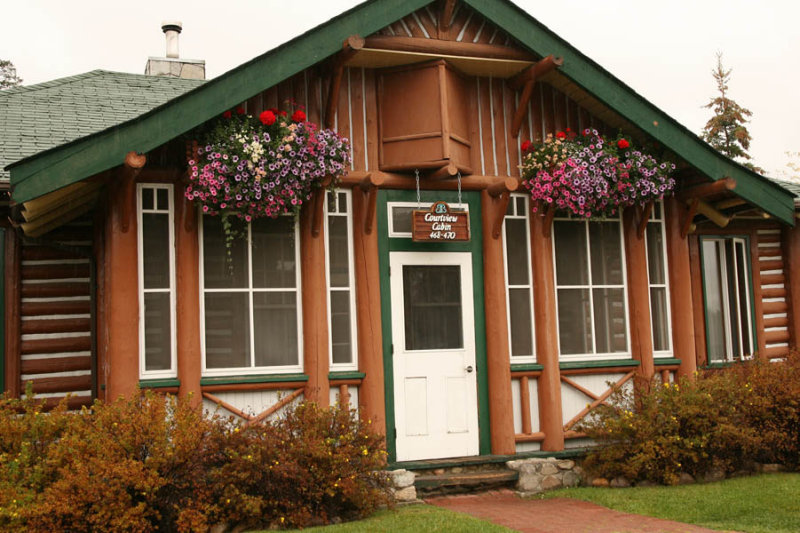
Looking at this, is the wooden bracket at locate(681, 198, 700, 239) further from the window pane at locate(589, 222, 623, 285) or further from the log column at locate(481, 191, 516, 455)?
the log column at locate(481, 191, 516, 455)

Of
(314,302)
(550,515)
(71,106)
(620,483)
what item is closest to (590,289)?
(620,483)

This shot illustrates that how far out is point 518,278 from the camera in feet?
32.3

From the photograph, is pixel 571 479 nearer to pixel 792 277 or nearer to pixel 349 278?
pixel 349 278

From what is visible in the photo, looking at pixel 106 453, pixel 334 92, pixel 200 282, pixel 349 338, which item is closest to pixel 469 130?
pixel 334 92

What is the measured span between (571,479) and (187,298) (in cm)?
453

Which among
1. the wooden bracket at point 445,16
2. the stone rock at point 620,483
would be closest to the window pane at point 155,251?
the wooden bracket at point 445,16

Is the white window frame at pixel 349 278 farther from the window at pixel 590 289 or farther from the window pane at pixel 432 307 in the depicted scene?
the window at pixel 590 289

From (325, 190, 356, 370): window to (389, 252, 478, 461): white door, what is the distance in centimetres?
47

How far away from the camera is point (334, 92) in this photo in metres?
8.94

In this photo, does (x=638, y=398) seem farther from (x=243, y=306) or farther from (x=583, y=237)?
(x=243, y=306)

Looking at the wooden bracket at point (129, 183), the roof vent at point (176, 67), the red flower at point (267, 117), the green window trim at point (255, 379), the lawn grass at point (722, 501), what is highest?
the roof vent at point (176, 67)

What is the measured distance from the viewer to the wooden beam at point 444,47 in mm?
8977

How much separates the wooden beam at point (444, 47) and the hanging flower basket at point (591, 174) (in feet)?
3.31

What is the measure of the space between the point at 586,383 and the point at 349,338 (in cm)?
286
